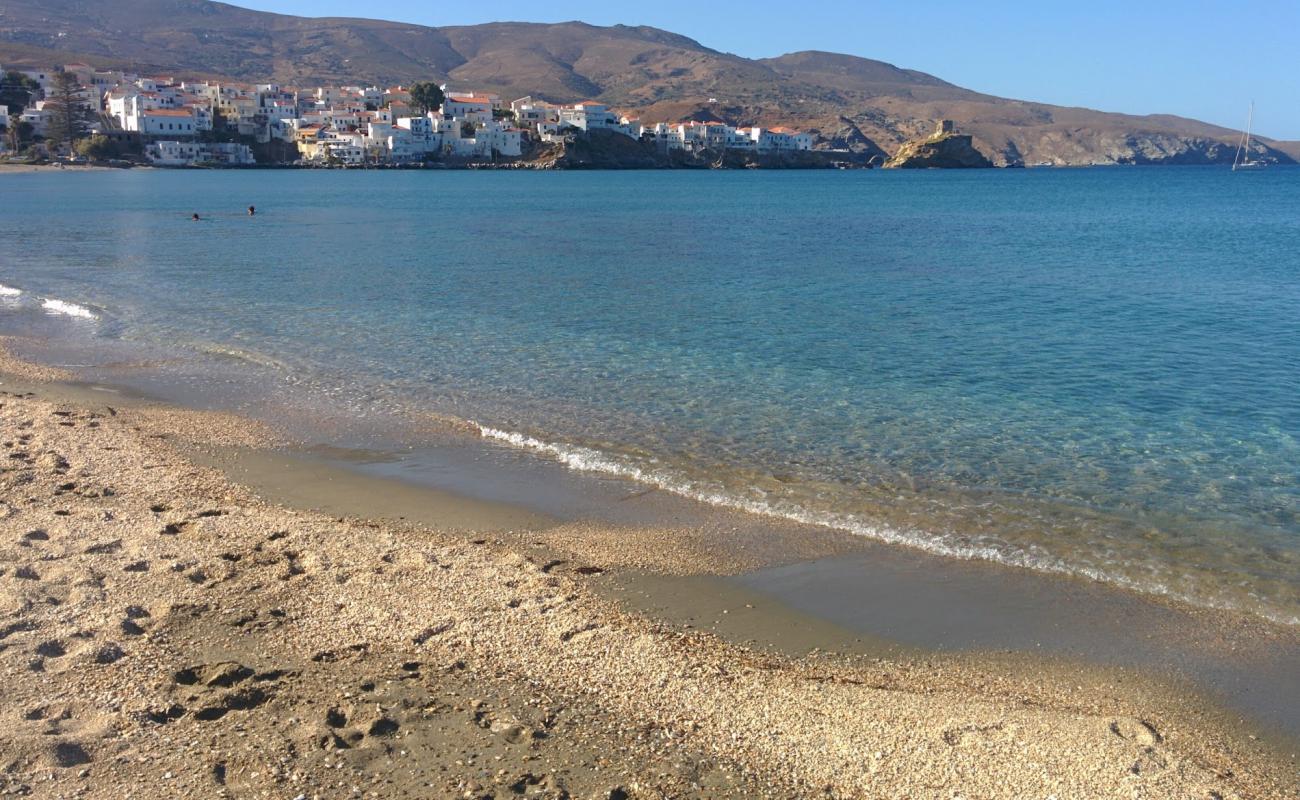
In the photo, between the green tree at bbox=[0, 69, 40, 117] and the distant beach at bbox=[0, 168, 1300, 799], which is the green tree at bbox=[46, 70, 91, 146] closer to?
the green tree at bbox=[0, 69, 40, 117]

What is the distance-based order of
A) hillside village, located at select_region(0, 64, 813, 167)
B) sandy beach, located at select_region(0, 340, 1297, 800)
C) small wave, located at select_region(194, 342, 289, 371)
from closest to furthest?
sandy beach, located at select_region(0, 340, 1297, 800), small wave, located at select_region(194, 342, 289, 371), hillside village, located at select_region(0, 64, 813, 167)

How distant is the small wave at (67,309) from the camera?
22141 millimetres

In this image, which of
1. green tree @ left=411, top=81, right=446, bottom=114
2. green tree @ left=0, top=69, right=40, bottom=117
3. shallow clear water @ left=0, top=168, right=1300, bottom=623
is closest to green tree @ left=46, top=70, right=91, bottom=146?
green tree @ left=0, top=69, right=40, bottom=117

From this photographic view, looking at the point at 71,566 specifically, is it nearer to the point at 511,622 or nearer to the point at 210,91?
the point at 511,622

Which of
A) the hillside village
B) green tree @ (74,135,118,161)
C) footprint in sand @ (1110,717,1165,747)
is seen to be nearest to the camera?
footprint in sand @ (1110,717,1165,747)

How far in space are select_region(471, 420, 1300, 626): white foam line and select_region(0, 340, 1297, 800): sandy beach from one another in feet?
6.17

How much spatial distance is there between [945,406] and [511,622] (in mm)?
9477

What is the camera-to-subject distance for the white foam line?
345 inches

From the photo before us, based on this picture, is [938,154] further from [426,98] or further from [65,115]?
[65,115]

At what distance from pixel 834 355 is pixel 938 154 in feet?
609

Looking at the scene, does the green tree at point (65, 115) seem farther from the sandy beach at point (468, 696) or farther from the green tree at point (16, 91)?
the sandy beach at point (468, 696)

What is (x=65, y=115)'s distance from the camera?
124188 millimetres

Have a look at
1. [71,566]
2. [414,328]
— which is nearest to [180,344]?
[414,328]

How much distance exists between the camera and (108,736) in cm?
553
